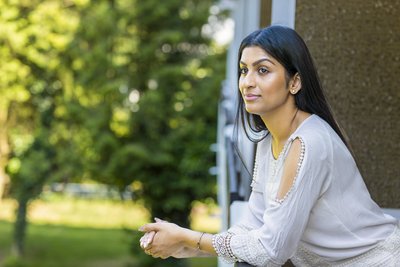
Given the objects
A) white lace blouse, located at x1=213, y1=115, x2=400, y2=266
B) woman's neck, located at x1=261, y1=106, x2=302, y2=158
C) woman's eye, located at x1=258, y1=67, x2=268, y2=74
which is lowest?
white lace blouse, located at x1=213, y1=115, x2=400, y2=266

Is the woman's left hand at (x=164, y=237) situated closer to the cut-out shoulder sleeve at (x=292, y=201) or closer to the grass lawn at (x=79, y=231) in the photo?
the cut-out shoulder sleeve at (x=292, y=201)

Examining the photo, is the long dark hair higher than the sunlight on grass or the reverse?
higher

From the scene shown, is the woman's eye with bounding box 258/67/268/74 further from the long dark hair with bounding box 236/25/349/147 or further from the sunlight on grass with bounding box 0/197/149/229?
the sunlight on grass with bounding box 0/197/149/229

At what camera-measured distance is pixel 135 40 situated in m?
15.9

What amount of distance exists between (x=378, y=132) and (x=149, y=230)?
1.22 meters

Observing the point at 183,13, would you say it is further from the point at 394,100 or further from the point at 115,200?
the point at 394,100

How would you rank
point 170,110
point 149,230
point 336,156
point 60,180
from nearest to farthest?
point 336,156 < point 149,230 < point 170,110 < point 60,180

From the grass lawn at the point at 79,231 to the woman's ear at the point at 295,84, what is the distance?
47.6ft

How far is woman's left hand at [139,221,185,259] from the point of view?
2.00 metres

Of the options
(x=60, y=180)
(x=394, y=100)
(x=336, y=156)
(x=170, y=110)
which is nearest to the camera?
(x=336, y=156)

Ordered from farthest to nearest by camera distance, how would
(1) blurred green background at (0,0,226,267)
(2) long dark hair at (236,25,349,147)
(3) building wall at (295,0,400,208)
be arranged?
(1) blurred green background at (0,0,226,267) → (3) building wall at (295,0,400,208) → (2) long dark hair at (236,25,349,147)

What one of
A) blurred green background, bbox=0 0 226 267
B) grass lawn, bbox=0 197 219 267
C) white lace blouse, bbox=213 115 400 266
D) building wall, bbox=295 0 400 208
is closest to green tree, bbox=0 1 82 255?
blurred green background, bbox=0 0 226 267

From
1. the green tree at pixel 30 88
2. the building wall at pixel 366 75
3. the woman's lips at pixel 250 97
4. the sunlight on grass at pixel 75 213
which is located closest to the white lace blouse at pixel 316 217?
the woman's lips at pixel 250 97

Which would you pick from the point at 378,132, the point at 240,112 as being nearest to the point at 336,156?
the point at 240,112
